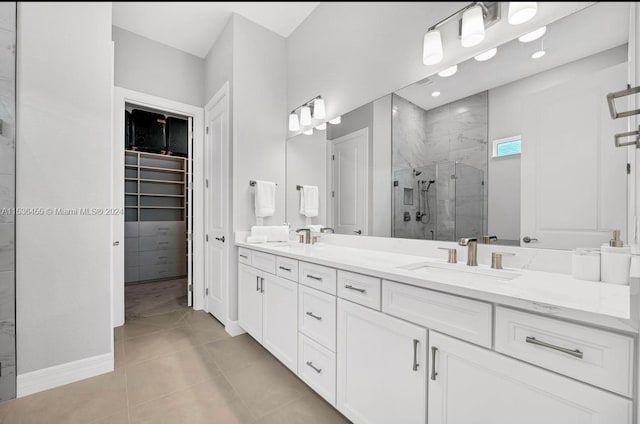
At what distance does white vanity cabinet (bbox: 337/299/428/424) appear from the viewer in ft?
3.65

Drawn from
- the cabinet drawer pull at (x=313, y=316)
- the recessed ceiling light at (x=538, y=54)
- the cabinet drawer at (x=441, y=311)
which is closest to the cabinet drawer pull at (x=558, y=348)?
the cabinet drawer at (x=441, y=311)

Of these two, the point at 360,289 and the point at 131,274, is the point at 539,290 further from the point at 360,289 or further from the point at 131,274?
the point at 131,274

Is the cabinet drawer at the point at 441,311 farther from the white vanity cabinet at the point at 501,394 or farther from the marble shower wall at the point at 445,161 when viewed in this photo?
the marble shower wall at the point at 445,161

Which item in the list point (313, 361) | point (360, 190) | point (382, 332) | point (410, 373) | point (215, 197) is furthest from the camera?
point (215, 197)

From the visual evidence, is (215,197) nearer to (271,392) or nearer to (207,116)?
(207,116)

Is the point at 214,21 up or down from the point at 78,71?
down

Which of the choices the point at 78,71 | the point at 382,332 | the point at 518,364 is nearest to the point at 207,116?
the point at 78,71

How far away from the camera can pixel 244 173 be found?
2562 millimetres

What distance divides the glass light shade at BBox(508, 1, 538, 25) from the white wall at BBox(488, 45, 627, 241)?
3.73 ft

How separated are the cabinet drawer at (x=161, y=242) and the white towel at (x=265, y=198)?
107 inches

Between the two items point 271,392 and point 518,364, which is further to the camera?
point 271,392

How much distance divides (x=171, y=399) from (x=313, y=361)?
82 cm

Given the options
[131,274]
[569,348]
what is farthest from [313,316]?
[131,274]

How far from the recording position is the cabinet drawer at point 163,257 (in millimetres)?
4343
